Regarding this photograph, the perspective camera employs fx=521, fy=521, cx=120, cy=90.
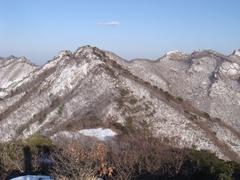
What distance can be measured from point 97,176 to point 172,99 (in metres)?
30.0

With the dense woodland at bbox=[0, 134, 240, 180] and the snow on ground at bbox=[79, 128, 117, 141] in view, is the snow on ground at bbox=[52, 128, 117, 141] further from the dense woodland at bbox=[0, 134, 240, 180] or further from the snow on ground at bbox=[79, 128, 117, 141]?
the dense woodland at bbox=[0, 134, 240, 180]

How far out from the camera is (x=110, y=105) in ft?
150

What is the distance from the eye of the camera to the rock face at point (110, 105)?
44.2m

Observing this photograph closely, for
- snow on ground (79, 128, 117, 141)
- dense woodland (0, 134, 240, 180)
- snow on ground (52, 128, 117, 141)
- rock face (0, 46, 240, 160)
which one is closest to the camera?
dense woodland (0, 134, 240, 180)

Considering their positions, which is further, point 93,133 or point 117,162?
point 93,133

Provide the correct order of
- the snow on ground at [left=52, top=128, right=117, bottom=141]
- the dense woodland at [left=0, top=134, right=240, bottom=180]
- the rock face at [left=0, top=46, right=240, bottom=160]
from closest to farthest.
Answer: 1. the dense woodland at [left=0, top=134, right=240, bottom=180]
2. the snow on ground at [left=52, top=128, right=117, bottom=141]
3. the rock face at [left=0, top=46, right=240, bottom=160]

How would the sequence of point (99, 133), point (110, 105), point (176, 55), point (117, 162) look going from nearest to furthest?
point (117, 162)
point (99, 133)
point (110, 105)
point (176, 55)

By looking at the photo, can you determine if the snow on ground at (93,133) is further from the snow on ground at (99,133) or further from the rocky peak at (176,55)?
the rocky peak at (176,55)

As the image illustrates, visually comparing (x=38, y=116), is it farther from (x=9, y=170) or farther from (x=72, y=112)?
(x=9, y=170)

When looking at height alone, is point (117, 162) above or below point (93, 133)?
above

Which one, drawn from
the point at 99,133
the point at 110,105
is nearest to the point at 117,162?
the point at 99,133

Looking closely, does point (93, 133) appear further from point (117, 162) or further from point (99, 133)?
point (117, 162)

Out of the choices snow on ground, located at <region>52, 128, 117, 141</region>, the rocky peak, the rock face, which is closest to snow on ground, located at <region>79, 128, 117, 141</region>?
snow on ground, located at <region>52, 128, 117, 141</region>

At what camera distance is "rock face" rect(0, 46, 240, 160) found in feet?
145
